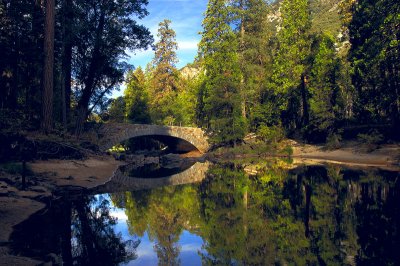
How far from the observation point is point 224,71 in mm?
42906

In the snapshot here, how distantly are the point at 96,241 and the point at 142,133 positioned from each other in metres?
32.1

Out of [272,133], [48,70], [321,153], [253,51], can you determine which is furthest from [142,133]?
[321,153]

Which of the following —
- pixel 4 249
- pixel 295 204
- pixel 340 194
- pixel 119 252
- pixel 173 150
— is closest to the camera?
pixel 4 249

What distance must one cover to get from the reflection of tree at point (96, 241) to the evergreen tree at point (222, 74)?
3167 centimetres

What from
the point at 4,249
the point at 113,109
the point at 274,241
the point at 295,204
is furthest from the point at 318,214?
the point at 113,109

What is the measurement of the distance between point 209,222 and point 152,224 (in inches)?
64.9

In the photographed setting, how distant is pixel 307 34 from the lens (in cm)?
4144

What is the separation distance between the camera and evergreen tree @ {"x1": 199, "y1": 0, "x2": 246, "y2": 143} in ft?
137

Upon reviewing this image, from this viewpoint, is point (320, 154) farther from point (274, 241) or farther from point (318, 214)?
point (274, 241)

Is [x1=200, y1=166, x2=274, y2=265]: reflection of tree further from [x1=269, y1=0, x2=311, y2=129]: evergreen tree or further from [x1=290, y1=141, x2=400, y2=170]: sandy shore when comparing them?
[x1=269, y1=0, x2=311, y2=129]: evergreen tree

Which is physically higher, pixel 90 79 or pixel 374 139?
pixel 90 79

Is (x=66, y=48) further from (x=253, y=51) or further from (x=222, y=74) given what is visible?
(x=253, y=51)

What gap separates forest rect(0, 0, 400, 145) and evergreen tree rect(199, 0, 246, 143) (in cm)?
14

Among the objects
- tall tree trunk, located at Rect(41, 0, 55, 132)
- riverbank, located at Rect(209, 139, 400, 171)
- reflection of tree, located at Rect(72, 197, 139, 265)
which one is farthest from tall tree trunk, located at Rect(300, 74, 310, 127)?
reflection of tree, located at Rect(72, 197, 139, 265)
